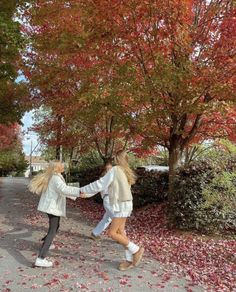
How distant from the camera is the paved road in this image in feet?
16.8

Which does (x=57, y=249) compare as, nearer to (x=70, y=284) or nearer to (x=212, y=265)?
(x=70, y=284)

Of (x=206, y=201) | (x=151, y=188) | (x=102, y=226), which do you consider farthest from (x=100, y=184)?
(x=151, y=188)

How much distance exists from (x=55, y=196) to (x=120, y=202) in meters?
1.15

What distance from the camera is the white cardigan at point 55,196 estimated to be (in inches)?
240

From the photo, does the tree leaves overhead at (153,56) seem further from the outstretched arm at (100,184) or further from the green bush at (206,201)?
the outstretched arm at (100,184)

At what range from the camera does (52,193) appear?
6223 mm

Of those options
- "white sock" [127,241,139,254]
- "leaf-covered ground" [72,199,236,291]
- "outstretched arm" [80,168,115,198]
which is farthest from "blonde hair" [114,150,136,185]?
"leaf-covered ground" [72,199,236,291]

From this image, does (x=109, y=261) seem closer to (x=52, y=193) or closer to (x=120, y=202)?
(x=120, y=202)

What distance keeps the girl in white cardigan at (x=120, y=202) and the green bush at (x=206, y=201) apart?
2.81m

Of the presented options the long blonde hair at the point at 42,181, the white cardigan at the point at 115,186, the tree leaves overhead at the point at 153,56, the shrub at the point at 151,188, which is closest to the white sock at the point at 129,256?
the white cardigan at the point at 115,186

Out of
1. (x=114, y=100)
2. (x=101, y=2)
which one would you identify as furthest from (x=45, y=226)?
(x=101, y=2)

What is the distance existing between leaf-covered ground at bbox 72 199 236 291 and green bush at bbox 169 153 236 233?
322mm

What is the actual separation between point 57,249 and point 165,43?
16.4 feet

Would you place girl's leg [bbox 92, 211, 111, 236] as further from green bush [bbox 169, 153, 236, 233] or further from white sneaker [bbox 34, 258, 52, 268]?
white sneaker [bbox 34, 258, 52, 268]
